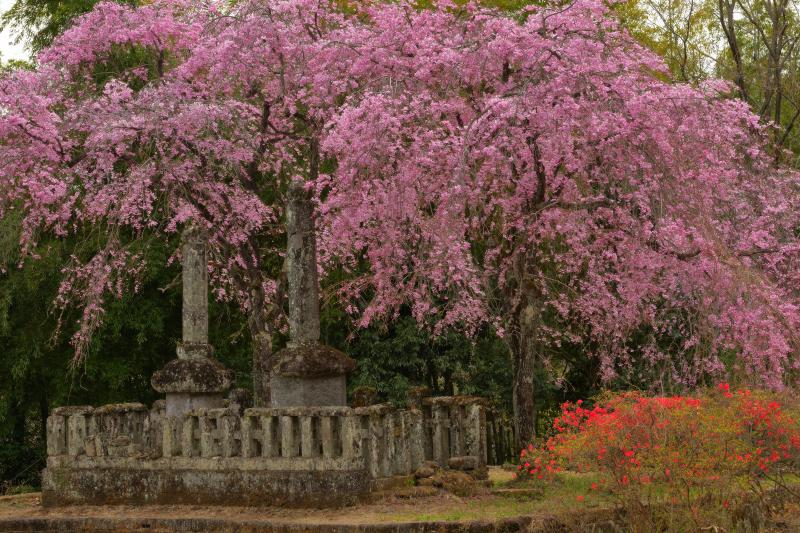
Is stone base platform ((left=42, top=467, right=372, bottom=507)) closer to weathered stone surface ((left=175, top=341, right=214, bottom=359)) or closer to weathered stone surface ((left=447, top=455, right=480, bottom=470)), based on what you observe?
weathered stone surface ((left=175, top=341, right=214, bottom=359))

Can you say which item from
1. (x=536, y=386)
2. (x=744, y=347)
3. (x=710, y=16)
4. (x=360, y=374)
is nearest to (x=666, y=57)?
(x=710, y=16)

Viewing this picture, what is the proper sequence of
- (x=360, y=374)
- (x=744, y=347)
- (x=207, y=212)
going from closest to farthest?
(x=744, y=347)
(x=207, y=212)
(x=360, y=374)

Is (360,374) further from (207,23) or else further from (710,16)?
(710,16)

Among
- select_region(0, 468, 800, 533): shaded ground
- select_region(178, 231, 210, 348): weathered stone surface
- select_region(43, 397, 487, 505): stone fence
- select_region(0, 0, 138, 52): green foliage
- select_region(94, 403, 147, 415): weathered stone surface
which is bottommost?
select_region(0, 468, 800, 533): shaded ground

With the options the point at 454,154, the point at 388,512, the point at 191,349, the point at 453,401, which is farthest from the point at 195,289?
the point at 388,512

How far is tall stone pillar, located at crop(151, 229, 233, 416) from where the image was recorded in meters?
16.5

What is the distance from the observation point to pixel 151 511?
14.9 m

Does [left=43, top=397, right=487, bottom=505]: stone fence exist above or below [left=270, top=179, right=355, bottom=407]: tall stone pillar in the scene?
below

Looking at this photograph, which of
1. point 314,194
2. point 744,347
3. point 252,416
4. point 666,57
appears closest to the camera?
point 252,416

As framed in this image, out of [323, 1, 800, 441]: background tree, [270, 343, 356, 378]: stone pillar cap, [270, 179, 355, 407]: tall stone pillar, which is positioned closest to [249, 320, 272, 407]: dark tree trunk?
[323, 1, 800, 441]: background tree

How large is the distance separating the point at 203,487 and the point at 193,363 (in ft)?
8.05

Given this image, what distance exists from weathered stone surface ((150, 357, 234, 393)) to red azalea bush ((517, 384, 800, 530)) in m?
6.26

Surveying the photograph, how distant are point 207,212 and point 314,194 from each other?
240 centimetres

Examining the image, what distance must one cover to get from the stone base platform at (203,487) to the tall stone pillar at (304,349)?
144 cm
